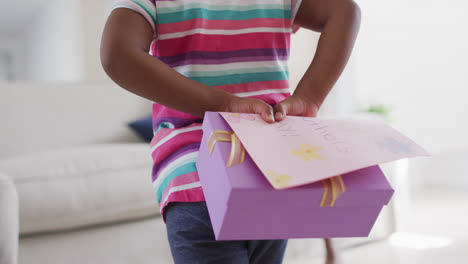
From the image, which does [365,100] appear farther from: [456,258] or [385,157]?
[385,157]

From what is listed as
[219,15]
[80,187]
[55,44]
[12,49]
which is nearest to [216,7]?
[219,15]

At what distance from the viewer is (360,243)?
1.61 m

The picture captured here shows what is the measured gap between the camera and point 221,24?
55 centimetres

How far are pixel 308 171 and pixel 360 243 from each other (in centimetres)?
136

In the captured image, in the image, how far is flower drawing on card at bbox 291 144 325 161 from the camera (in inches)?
15.6

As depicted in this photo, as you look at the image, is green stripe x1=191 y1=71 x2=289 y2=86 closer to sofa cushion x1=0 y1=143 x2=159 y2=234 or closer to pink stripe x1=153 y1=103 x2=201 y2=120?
pink stripe x1=153 y1=103 x2=201 y2=120

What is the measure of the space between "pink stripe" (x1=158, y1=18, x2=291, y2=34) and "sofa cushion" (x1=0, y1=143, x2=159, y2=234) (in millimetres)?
855

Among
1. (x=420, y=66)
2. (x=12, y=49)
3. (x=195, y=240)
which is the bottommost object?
(x=12, y=49)

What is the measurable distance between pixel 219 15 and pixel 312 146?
0.23m

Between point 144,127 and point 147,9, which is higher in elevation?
point 147,9

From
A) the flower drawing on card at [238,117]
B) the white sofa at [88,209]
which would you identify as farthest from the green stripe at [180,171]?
the white sofa at [88,209]

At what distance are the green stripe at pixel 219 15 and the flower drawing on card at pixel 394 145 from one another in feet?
0.78

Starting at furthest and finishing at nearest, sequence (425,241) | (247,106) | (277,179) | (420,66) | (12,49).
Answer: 1. (12,49)
2. (420,66)
3. (425,241)
4. (247,106)
5. (277,179)

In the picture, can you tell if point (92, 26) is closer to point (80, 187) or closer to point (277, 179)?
point (80, 187)
